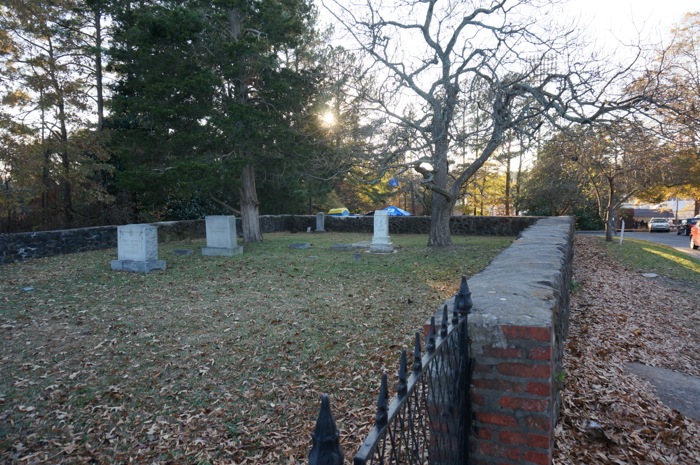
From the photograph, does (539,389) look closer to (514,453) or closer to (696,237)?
(514,453)

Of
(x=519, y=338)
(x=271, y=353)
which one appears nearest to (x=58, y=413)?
(x=271, y=353)

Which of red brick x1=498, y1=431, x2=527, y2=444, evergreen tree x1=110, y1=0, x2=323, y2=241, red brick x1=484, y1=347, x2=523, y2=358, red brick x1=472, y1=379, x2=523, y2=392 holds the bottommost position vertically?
red brick x1=498, y1=431, x2=527, y2=444

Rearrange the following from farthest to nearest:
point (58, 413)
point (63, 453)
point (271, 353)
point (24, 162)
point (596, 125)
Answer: point (24, 162)
point (596, 125)
point (271, 353)
point (58, 413)
point (63, 453)

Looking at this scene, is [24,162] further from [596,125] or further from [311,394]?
[596,125]

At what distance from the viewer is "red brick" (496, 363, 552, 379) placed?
77.0 inches

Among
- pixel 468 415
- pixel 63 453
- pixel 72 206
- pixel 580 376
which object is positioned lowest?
pixel 63 453

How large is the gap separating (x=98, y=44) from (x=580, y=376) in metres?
21.8

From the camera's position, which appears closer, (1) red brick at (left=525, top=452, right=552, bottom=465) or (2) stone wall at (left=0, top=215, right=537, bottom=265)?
(1) red brick at (left=525, top=452, right=552, bottom=465)

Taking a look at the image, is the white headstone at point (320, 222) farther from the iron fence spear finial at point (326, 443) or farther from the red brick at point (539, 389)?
the iron fence spear finial at point (326, 443)

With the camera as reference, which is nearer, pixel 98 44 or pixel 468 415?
pixel 468 415

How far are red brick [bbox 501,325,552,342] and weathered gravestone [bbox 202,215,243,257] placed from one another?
37.8ft

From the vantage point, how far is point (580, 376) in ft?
12.0

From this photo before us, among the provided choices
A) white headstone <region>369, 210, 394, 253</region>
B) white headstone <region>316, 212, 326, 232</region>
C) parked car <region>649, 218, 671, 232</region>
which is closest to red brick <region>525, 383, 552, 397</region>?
white headstone <region>369, 210, 394, 253</region>

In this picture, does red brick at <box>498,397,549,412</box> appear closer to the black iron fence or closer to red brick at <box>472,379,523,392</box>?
red brick at <box>472,379,523,392</box>
